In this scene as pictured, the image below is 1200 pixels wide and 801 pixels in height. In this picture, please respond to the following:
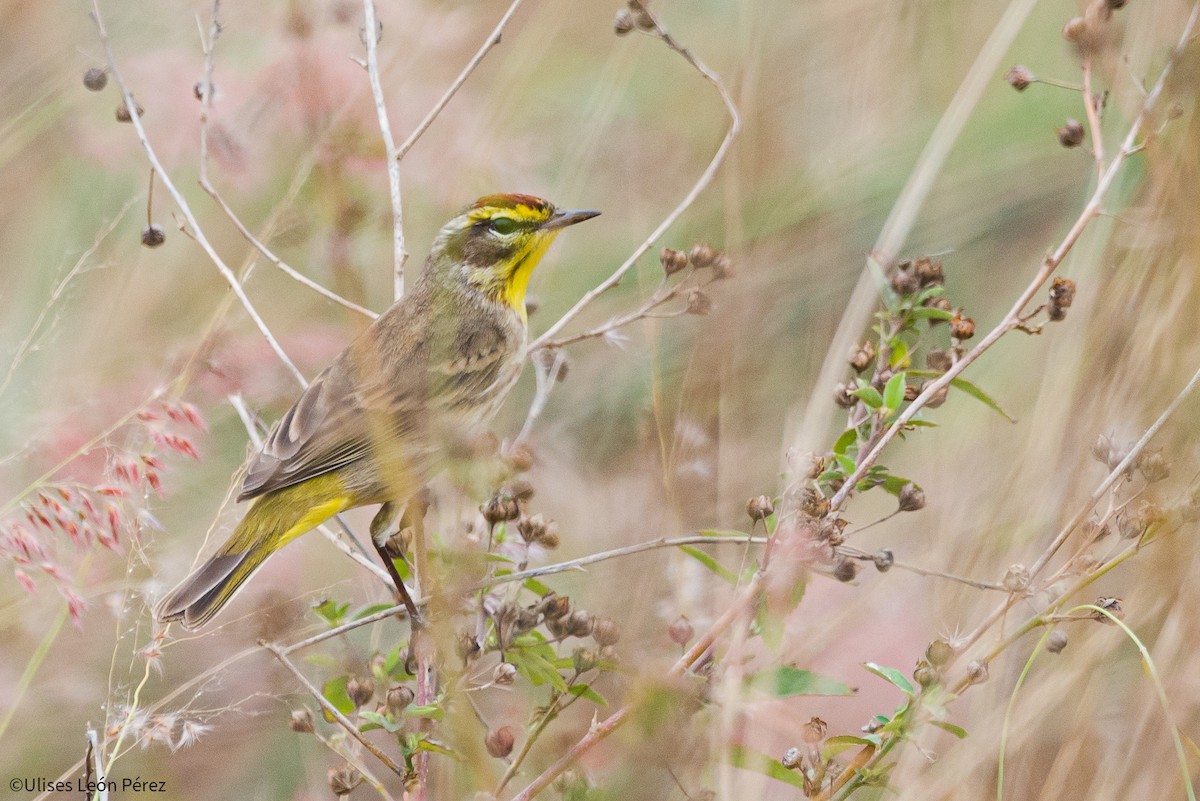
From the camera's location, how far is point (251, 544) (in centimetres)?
275

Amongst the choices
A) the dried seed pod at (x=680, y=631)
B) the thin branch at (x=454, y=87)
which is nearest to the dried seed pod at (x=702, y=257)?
the thin branch at (x=454, y=87)

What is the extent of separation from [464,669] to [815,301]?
2.15m

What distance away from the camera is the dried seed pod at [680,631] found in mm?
1811

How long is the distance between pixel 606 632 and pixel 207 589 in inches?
45.5

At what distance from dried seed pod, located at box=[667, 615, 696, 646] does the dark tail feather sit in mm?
1109

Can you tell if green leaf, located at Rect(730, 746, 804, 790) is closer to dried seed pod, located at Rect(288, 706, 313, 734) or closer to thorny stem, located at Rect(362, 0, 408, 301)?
dried seed pod, located at Rect(288, 706, 313, 734)

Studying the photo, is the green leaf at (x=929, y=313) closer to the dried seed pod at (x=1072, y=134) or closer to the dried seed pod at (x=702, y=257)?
the dried seed pod at (x=1072, y=134)

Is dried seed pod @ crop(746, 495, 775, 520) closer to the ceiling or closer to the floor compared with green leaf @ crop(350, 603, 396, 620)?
closer to the ceiling

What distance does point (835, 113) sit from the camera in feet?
12.4

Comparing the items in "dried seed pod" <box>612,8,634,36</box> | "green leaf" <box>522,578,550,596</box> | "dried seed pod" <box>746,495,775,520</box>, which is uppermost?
"dried seed pod" <box>612,8,634,36</box>

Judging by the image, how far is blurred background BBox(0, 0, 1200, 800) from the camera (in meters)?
2.06

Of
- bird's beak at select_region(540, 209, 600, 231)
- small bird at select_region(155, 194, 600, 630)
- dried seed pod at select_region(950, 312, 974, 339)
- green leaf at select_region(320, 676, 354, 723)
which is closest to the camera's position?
dried seed pod at select_region(950, 312, 974, 339)

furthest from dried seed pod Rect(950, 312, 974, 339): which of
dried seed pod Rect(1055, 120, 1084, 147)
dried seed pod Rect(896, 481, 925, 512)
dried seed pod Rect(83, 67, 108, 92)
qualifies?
dried seed pod Rect(83, 67, 108, 92)

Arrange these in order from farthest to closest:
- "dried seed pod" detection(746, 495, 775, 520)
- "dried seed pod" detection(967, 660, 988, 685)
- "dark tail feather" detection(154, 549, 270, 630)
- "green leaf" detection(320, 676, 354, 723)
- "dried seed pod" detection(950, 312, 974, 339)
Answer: "dark tail feather" detection(154, 549, 270, 630) < "green leaf" detection(320, 676, 354, 723) < "dried seed pod" detection(950, 312, 974, 339) < "dried seed pod" detection(746, 495, 775, 520) < "dried seed pod" detection(967, 660, 988, 685)
